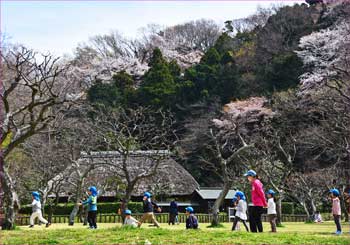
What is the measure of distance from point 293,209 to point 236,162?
5505 millimetres

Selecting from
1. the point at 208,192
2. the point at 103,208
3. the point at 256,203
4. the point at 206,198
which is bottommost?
the point at 256,203

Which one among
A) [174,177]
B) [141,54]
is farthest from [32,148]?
[141,54]

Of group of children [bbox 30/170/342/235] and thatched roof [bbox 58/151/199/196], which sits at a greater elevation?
thatched roof [bbox 58/151/199/196]

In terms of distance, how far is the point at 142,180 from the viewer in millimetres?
33625

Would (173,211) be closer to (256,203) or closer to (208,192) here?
(208,192)

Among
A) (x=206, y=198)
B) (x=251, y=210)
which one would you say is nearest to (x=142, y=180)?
(x=206, y=198)

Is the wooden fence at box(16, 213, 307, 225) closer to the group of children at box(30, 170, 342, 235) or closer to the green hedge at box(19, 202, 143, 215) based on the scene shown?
the green hedge at box(19, 202, 143, 215)

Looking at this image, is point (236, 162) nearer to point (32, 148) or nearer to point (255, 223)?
point (32, 148)

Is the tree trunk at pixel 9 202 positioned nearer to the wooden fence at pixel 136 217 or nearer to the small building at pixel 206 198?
the wooden fence at pixel 136 217

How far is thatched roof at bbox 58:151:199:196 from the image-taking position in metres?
29.3

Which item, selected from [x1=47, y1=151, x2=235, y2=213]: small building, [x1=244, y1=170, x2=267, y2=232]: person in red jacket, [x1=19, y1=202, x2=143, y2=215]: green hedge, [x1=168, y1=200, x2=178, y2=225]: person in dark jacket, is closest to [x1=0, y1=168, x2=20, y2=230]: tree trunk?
[x1=244, y1=170, x2=267, y2=232]: person in red jacket

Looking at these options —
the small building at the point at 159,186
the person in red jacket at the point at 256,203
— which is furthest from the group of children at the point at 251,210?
the small building at the point at 159,186

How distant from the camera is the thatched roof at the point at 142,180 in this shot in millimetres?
29312

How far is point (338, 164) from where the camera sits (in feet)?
90.4
